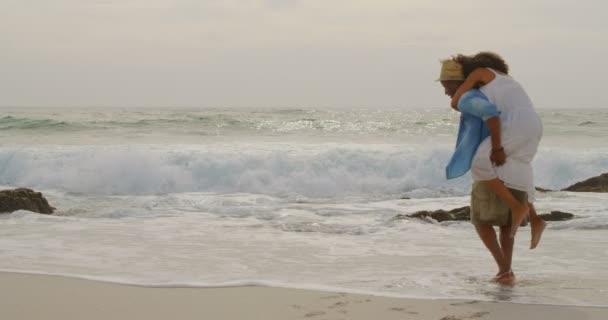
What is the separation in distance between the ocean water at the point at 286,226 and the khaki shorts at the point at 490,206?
16.1 inches

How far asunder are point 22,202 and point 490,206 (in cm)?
600

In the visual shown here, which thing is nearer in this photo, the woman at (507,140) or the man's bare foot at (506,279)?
the woman at (507,140)

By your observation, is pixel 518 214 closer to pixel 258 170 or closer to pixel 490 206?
pixel 490 206

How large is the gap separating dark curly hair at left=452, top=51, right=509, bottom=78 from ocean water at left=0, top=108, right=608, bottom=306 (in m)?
1.35

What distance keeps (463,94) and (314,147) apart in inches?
623

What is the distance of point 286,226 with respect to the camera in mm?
7551

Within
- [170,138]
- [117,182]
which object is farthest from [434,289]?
[170,138]

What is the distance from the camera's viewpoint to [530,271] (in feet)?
17.0

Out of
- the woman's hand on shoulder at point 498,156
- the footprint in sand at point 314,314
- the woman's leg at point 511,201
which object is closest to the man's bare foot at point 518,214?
the woman's leg at point 511,201

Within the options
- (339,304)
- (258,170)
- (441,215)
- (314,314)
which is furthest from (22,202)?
(258,170)

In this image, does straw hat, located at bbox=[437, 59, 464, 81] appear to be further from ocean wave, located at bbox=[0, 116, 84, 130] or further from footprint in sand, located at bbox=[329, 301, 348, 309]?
ocean wave, located at bbox=[0, 116, 84, 130]

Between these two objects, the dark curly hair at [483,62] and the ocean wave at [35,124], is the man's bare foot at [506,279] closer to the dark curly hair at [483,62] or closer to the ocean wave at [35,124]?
the dark curly hair at [483,62]

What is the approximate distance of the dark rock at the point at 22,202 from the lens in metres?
8.48

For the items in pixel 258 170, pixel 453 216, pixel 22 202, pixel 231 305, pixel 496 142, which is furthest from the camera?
pixel 258 170
